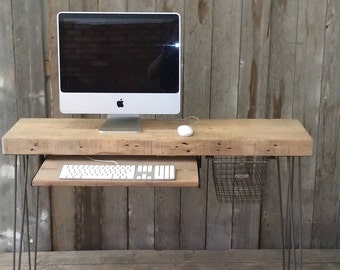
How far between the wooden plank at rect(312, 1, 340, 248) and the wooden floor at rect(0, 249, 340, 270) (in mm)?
139

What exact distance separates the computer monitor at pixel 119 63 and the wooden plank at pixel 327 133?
0.82 meters

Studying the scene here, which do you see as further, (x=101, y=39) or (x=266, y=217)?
(x=266, y=217)

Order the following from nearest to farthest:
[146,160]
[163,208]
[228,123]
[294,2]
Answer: [146,160] < [228,123] < [294,2] < [163,208]

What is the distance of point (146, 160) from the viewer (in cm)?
210

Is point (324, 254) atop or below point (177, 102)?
below

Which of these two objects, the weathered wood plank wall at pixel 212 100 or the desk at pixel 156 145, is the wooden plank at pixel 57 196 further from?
the desk at pixel 156 145

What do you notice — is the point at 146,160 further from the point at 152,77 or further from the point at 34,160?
the point at 34,160

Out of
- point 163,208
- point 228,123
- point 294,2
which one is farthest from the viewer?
point 163,208

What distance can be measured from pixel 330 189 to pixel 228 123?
81 centimetres

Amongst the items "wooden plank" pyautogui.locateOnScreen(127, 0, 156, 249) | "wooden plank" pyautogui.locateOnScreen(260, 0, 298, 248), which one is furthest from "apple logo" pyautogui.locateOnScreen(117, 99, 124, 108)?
"wooden plank" pyautogui.locateOnScreen(260, 0, 298, 248)

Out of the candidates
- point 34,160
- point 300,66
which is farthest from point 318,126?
point 34,160

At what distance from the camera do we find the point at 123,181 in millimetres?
1895

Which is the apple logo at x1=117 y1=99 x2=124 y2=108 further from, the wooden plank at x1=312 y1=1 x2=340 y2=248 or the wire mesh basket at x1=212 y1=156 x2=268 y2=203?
the wooden plank at x1=312 y1=1 x2=340 y2=248

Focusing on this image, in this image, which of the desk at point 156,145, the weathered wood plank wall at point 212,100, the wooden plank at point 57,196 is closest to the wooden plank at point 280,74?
the weathered wood plank wall at point 212,100
